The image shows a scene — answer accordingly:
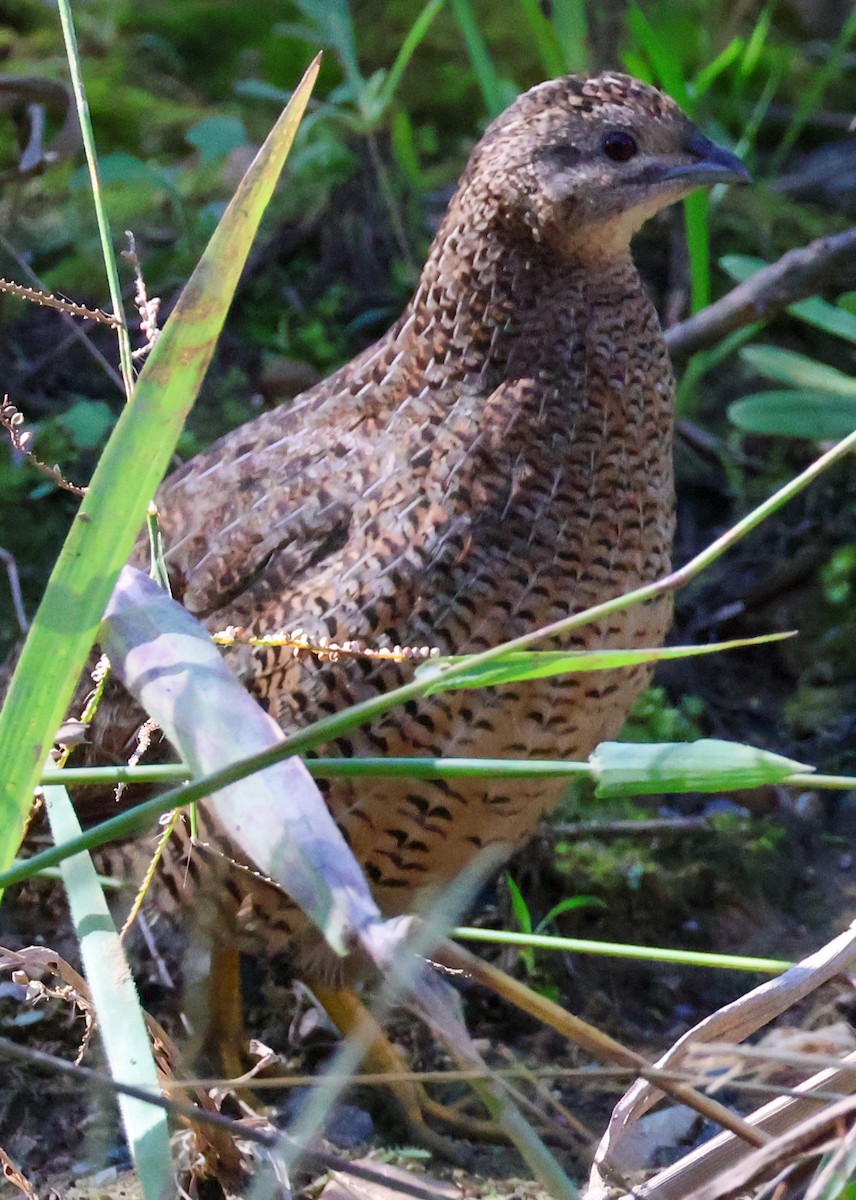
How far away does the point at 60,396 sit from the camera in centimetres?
378

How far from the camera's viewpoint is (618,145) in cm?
232

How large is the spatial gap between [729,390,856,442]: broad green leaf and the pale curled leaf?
5.65ft

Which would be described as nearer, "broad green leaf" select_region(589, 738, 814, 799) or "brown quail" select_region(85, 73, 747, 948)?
"broad green leaf" select_region(589, 738, 814, 799)

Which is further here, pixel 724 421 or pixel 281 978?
pixel 724 421

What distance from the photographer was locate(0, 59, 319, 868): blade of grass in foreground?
1.22 metres

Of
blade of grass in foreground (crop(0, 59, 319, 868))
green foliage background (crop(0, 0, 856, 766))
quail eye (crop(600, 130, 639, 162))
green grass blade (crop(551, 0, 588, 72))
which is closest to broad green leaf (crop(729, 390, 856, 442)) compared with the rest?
green foliage background (crop(0, 0, 856, 766))

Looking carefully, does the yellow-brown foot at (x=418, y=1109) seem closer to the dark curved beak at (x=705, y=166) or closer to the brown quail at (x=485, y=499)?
the brown quail at (x=485, y=499)

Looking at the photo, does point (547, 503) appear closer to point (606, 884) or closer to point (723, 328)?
point (606, 884)

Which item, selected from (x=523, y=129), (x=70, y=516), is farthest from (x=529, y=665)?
(x=70, y=516)

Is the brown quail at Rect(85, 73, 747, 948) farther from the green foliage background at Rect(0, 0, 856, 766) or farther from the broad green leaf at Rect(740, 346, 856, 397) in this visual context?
the green foliage background at Rect(0, 0, 856, 766)

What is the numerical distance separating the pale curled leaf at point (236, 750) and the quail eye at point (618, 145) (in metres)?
1.27

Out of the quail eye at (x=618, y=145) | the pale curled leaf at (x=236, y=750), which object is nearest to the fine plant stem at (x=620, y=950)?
the pale curled leaf at (x=236, y=750)

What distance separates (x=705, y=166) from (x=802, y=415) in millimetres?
639

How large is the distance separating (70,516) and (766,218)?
Result: 2054mm
